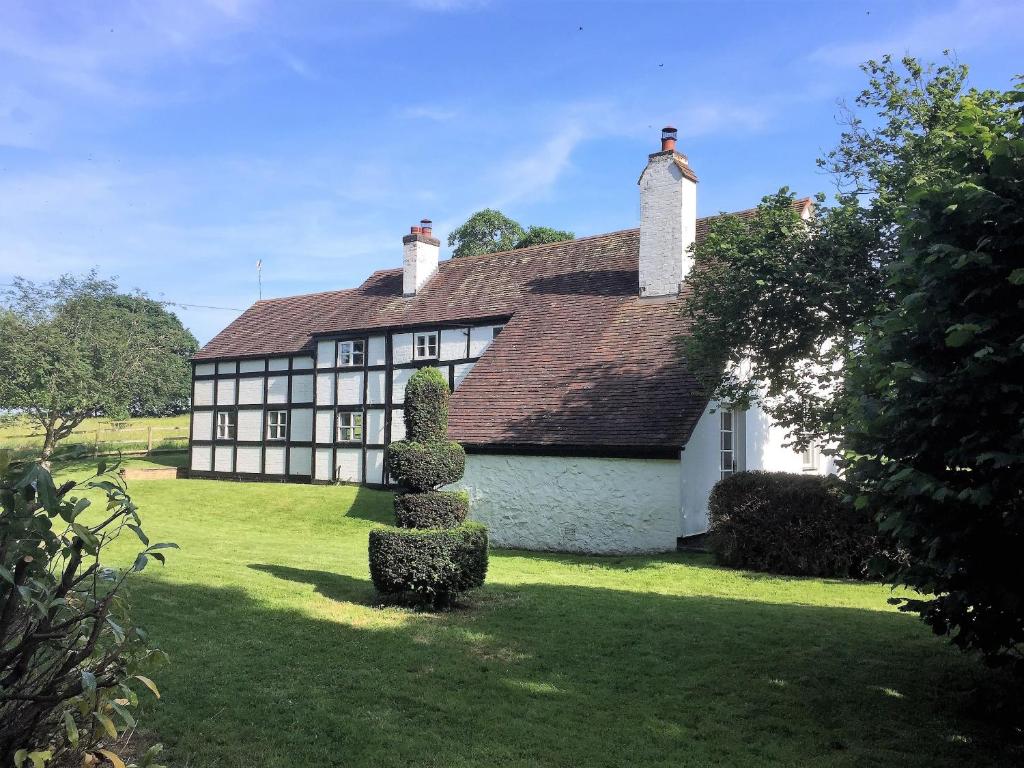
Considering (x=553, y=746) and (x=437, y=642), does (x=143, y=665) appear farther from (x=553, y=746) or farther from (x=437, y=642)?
(x=437, y=642)

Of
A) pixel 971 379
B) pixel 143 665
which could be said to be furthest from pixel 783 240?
pixel 143 665

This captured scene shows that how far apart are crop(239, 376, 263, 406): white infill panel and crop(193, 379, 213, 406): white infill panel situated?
183cm

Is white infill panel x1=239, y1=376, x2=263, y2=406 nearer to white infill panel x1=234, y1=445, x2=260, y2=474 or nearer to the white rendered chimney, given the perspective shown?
white infill panel x1=234, y1=445, x2=260, y2=474

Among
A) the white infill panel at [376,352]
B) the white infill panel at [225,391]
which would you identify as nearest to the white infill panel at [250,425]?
the white infill panel at [225,391]

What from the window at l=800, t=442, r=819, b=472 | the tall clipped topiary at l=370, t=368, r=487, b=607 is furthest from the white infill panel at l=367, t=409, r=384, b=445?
the tall clipped topiary at l=370, t=368, r=487, b=607

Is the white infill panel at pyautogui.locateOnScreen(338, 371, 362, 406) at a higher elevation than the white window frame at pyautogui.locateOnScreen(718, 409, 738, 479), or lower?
higher

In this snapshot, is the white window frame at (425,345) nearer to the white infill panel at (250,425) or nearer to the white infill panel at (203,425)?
the white infill panel at (250,425)

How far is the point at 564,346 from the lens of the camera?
754 inches

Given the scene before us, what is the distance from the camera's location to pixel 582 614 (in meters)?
9.35

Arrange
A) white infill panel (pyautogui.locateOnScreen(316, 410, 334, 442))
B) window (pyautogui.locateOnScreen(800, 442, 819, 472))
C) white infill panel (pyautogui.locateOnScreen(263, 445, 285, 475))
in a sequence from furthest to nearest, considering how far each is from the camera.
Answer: white infill panel (pyautogui.locateOnScreen(263, 445, 285, 475)) → white infill panel (pyautogui.locateOnScreen(316, 410, 334, 442)) → window (pyautogui.locateOnScreen(800, 442, 819, 472))

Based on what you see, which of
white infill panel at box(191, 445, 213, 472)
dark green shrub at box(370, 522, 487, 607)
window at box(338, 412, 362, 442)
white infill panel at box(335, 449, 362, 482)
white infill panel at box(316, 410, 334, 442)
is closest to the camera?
dark green shrub at box(370, 522, 487, 607)

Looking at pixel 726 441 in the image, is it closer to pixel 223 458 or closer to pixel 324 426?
pixel 324 426

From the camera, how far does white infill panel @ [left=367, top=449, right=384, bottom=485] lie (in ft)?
84.7

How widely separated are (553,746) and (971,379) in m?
3.72
